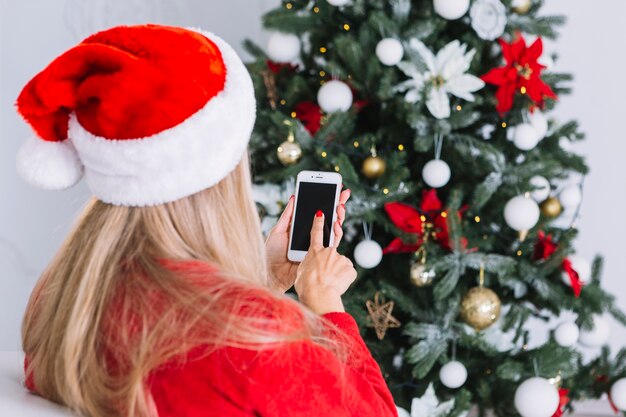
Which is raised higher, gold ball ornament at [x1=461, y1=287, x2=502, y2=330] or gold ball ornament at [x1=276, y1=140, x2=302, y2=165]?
gold ball ornament at [x1=276, y1=140, x2=302, y2=165]

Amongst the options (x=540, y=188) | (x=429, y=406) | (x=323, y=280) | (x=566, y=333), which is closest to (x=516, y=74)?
(x=540, y=188)

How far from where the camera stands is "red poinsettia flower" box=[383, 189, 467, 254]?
1.93 m

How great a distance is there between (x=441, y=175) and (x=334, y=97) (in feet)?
0.97

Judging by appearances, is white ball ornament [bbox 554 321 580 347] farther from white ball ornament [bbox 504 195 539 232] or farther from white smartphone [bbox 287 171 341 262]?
white smartphone [bbox 287 171 341 262]

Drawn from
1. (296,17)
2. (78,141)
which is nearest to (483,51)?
(296,17)

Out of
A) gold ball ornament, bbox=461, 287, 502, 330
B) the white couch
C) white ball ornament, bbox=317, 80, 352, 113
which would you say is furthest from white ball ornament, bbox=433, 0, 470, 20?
the white couch

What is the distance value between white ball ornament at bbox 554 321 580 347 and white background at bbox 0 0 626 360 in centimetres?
86

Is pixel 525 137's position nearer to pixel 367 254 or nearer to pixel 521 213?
pixel 521 213

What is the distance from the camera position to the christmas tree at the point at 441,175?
6.31 ft

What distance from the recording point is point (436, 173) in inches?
76.0

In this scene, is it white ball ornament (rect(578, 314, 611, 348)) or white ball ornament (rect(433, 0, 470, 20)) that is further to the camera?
white ball ornament (rect(578, 314, 611, 348))

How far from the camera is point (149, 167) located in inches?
35.8

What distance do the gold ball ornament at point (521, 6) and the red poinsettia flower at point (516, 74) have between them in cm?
15

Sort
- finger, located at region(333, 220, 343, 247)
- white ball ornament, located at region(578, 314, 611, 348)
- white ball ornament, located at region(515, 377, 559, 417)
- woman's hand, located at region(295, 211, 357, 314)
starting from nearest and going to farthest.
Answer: woman's hand, located at region(295, 211, 357, 314), finger, located at region(333, 220, 343, 247), white ball ornament, located at region(515, 377, 559, 417), white ball ornament, located at region(578, 314, 611, 348)
